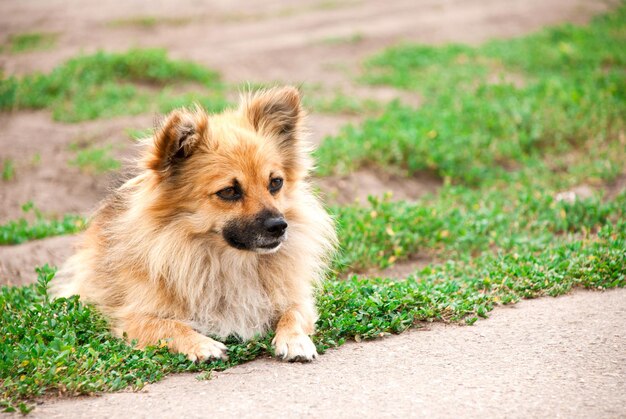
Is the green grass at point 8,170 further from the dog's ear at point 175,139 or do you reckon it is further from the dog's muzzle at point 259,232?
the dog's muzzle at point 259,232

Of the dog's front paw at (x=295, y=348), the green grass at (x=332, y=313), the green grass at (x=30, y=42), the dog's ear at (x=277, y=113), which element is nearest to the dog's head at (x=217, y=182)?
the dog's ear at (x=277, y=113)

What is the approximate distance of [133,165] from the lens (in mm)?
5086

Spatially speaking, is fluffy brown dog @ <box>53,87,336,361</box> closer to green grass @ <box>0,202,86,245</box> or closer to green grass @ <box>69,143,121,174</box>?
green grass @ <box>0,202,86,245</box>

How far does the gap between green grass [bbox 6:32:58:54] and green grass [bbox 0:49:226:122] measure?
5.50 ft

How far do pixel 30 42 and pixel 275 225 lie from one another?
10.2m

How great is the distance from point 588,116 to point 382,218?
14.7ft

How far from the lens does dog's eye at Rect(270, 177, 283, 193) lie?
4.88 meters

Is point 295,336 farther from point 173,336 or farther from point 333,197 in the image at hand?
point 333,197

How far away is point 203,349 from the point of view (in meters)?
4.36

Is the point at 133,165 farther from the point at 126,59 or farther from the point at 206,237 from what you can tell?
the point at 126,59

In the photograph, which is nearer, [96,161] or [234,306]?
[234,306]

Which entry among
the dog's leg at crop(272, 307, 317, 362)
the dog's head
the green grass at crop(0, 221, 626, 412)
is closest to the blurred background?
the green grass at crop(0, 221, 626, 412)

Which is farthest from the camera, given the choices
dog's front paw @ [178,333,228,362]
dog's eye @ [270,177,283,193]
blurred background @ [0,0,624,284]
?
blurred background @ [0,0,624,284]

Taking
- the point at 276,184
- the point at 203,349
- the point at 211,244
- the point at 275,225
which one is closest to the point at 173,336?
the point at 203,349
